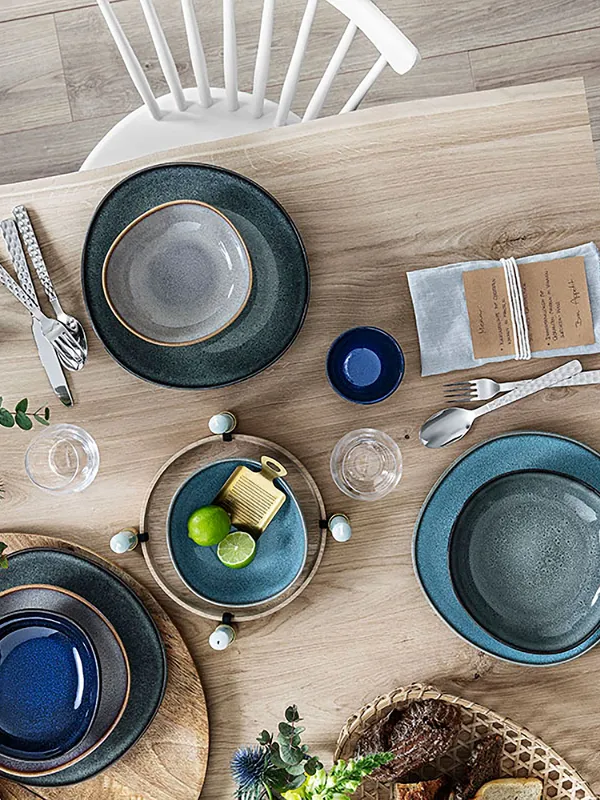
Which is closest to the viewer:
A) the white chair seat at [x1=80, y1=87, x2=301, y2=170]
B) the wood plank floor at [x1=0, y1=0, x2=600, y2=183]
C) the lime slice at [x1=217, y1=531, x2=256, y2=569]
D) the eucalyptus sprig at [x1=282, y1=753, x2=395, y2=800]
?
the eucalyptus sprig at [x1=282, y1=753, x2=395, y2=800]

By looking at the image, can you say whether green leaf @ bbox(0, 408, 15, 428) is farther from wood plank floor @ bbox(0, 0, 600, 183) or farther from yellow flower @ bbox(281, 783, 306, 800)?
wood plank floor @ bbox(0, 0, 600, 183)

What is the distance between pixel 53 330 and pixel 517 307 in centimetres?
64

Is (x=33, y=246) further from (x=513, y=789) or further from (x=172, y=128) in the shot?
(x=513, y=789)

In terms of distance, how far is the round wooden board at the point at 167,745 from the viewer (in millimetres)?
1104

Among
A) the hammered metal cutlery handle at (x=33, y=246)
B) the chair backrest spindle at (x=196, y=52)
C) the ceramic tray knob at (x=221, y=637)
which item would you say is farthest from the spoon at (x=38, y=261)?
the ceramic tray knob at (x=221, y=637)

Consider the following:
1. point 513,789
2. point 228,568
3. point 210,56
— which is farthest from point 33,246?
point 513,789

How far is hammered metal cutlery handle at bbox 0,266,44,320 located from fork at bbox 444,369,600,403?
1.90ft

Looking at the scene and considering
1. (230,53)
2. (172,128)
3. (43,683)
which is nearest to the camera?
(43,683)

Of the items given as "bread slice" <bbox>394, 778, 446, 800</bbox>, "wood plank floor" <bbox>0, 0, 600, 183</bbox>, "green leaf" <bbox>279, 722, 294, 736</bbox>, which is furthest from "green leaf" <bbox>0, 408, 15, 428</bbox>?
"wood plank floor" <bbox>0, 0, 600, 183</bbox>

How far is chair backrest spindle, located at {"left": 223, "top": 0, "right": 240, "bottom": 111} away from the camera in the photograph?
1092 millimetres

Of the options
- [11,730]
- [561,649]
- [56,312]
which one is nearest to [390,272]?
[56,312]

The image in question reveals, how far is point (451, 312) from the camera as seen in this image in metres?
1.11

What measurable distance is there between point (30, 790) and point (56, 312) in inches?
26.0

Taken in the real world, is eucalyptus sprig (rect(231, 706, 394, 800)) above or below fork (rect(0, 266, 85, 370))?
below
